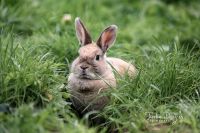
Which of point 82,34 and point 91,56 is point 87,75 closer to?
point 91,56

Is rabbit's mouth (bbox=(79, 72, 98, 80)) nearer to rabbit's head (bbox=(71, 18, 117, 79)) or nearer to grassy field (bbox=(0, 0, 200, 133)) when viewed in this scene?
rabbit's head (bbox=(71, 18, 117, 79))

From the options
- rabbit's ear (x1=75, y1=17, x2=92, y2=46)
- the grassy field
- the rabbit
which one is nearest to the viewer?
the grassy field

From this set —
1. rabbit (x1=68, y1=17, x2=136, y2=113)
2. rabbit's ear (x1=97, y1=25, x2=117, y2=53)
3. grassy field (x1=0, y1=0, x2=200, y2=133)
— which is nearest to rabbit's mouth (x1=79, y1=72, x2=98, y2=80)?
rabbit (x1=68, y1=17, x2=136, y2=113)

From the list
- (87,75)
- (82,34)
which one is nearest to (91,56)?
(87,75)

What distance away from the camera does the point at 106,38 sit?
654cm

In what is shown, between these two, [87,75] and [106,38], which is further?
[106,38]

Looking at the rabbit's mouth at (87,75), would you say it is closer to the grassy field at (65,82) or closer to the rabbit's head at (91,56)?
the rabbit's head at (91,56)

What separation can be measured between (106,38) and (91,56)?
0.39m

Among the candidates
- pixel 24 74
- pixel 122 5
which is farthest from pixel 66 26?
pixel 122 5

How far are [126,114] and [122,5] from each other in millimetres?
5044

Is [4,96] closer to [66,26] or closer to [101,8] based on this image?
[66,26]

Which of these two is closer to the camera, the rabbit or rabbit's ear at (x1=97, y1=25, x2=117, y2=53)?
the rabbit

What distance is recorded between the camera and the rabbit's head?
20.1 feet

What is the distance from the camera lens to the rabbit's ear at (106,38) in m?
6.48
